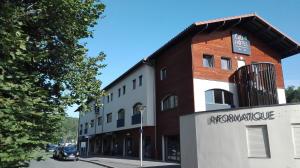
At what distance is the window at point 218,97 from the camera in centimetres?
2378

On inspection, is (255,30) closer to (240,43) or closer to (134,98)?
(240,43)

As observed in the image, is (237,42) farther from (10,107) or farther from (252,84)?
(10,107)

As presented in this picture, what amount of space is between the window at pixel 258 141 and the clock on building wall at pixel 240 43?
507 inches

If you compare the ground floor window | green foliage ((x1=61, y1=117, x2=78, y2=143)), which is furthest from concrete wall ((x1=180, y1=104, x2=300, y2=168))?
the ground floor window

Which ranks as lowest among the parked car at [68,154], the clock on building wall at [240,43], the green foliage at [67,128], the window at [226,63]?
the parked car at [68,154]

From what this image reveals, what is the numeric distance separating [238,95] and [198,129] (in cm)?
967

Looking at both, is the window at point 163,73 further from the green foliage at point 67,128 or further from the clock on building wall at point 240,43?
the green foliage at point 67,128

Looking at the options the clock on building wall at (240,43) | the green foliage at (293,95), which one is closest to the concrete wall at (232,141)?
the clock on building wall at (240,43)

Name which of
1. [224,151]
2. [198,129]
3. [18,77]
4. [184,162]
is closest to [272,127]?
[224,151]

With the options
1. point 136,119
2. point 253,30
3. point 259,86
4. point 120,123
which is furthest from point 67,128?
point 120,123

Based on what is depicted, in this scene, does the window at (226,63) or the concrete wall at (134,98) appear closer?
the window at (226,63)

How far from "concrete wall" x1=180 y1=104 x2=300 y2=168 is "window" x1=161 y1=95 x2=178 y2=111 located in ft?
30.0

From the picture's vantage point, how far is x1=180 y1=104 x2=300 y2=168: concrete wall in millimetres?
13742

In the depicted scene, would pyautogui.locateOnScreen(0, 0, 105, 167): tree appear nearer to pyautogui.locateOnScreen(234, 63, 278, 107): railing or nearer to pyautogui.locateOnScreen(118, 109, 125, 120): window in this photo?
pyautogui.locateOnScreen(234, 63, 278, 107): railing
